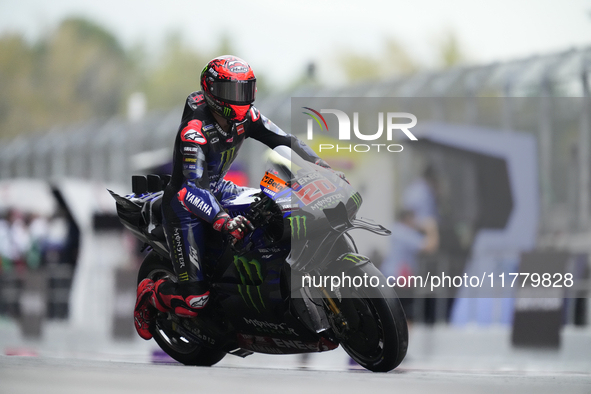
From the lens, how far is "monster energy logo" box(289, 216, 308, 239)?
5.19 m

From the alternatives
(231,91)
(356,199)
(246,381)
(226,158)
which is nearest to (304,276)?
(356,199)

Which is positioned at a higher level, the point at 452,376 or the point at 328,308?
the point at 328,308

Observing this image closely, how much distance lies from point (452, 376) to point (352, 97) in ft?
32.0

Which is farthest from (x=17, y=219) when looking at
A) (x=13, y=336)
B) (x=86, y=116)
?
(x=86, y=116)

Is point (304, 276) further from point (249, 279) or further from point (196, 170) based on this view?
point (196, 170)

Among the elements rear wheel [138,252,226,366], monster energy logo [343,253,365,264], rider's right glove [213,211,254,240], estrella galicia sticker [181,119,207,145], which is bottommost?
rear wheel [138,252,226,366]

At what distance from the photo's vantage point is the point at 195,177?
5.55 meters

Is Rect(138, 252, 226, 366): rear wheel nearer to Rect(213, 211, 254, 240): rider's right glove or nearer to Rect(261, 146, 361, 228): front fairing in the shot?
Rect(213, 211, 254, 240): rider's right glove

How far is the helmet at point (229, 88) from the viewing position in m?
5.61

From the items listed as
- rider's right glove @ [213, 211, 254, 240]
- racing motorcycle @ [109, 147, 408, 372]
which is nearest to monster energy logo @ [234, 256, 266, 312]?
racing motorcycle @ [109, 147, 408, 372]

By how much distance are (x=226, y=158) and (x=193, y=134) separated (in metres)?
0.40

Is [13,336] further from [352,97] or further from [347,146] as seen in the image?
[347,146]

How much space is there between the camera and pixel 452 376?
5.38 meters

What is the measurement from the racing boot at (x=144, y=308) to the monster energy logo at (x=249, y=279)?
107 centimetres
